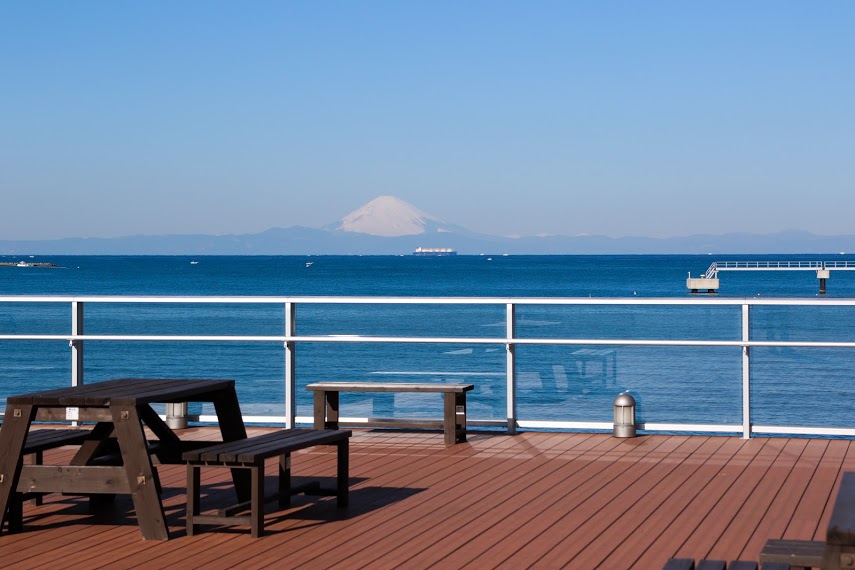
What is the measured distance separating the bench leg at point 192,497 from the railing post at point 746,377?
4.72 meters

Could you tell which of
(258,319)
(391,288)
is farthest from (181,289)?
(258,319)

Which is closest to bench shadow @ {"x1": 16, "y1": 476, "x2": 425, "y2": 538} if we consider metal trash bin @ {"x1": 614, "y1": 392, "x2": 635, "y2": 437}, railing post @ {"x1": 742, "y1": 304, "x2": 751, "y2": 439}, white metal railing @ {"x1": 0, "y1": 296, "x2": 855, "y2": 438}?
white metal railing @ {"x1": 0, "y1": 296, "x2": 855, "y2": 438}

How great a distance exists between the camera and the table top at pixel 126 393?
5.57 meters

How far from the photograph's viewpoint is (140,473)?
557cm

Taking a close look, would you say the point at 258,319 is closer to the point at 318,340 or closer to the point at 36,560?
the point at 318,340

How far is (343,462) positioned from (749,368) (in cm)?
390

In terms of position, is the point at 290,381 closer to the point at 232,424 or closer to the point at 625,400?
the point at 625,400

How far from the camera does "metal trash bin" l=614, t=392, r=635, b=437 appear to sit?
8938 millimetres

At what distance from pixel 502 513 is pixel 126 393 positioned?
79.2 inches

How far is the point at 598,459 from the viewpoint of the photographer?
26.0 feet

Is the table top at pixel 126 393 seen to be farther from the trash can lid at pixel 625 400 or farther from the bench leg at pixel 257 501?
the trash can lid at pixel 625 400

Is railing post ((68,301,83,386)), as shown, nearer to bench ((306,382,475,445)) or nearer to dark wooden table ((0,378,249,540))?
bench ((306,382,475,445))

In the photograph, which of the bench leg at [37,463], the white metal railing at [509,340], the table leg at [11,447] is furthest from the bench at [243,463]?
the white metal railing at [509,340]

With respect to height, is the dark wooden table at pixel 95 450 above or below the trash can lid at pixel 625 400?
above
